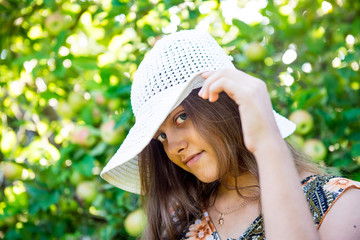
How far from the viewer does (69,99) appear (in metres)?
1.95

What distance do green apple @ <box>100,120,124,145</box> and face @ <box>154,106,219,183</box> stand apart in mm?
515

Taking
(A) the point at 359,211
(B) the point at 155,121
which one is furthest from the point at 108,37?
(A) the point at 359,211

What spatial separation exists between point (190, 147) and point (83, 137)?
29.4 inches

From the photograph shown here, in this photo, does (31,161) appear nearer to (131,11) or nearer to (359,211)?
(131,11)

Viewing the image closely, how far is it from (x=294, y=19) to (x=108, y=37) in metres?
0.86

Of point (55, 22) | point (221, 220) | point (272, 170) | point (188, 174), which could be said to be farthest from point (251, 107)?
point (55, 22)

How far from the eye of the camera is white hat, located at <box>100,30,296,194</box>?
3.31ft

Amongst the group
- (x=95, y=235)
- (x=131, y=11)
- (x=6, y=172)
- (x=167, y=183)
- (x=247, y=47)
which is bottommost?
(x=95, y=235)

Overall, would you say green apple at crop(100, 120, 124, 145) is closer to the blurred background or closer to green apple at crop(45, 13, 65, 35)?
the blurred background

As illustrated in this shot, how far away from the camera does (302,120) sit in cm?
159

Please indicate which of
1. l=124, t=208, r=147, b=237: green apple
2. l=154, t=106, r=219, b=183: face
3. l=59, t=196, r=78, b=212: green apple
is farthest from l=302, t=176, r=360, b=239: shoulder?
l=59, t=196, r=78, b=212: green apple

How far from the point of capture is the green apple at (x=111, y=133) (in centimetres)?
161

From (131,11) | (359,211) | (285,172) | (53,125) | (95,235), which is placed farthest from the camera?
(53,125)

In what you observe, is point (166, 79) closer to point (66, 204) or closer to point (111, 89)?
point (111, 89)
